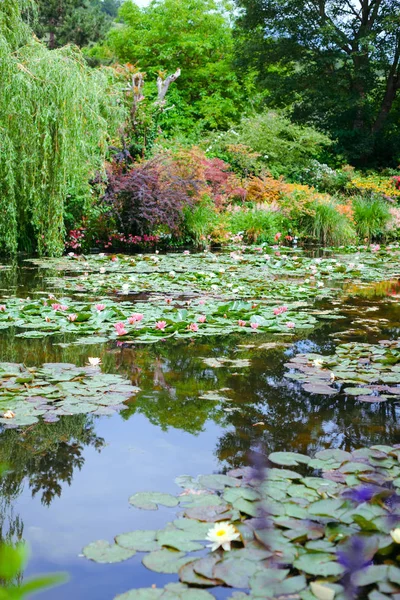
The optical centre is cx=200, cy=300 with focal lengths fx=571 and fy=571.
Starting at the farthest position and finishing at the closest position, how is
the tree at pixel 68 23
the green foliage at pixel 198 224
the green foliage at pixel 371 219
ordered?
1. the tree at pixel 68 23
2. the green foliage at pixel 371 219
3. the green foliage at pixel 198 224

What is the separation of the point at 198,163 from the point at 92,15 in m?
14.5

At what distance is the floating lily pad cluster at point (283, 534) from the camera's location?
1170 mm

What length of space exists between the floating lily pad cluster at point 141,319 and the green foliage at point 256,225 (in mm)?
6982

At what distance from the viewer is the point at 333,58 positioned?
62.5 ft

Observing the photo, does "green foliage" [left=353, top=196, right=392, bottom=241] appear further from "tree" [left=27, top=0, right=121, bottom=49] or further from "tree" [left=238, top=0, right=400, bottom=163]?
"tree" [left=27, top=0, right=121, bottom=49]

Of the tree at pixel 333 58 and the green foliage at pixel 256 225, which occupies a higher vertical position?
the tree at pixel 333 58

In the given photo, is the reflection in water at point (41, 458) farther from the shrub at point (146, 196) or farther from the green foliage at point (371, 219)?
the green foliage at point (371, 219)

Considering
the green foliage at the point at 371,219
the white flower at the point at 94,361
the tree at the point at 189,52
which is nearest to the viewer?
the white flower at the point at 94,361

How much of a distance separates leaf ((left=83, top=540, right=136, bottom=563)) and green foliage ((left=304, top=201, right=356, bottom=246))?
432 inches

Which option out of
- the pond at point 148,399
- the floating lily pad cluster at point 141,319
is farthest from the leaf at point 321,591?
the floating lily pad cluster at point 141,319

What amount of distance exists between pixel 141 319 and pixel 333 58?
1804 cm

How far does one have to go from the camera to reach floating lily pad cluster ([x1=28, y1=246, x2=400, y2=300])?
207 inches

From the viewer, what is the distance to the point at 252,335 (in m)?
3.63

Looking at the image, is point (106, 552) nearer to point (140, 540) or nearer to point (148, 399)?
point (140, 540)
